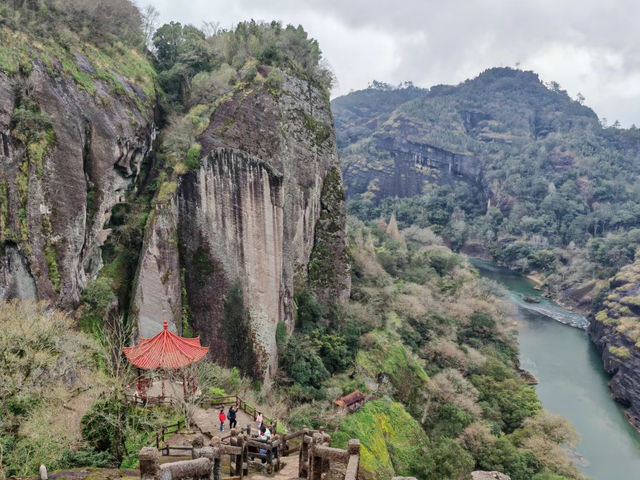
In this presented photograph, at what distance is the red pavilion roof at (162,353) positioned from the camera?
14.7 metres

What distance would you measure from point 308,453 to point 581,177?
355 feet

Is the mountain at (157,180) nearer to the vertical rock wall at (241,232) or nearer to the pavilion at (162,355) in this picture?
the vertical rock wall at (241,232)

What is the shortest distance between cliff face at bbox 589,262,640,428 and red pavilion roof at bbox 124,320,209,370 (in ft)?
122

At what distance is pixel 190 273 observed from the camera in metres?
24.0

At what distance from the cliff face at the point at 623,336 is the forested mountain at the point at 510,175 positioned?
10405mm

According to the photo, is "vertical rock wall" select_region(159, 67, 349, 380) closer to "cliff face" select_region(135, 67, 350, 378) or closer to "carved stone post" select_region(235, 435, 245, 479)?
"cliff face" select_region(135, 67, 350, 378)

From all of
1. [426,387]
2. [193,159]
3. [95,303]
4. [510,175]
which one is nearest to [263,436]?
[95,303]

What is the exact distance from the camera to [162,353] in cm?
1484

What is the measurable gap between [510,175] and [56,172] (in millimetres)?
105679

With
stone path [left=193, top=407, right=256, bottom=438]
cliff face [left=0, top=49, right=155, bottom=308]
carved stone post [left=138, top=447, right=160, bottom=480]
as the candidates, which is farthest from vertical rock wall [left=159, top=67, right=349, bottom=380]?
carved stone post [left=138, top=447, right=160, bottom=480]

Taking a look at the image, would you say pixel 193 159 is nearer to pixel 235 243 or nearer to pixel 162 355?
pixel 235 243

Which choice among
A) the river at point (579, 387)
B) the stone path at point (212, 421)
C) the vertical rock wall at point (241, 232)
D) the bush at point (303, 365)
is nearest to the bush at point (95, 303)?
the vertical rock wall at point (241, 232)

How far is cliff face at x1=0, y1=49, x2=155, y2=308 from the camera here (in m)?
17.6

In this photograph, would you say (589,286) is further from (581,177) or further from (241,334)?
(241,334)
